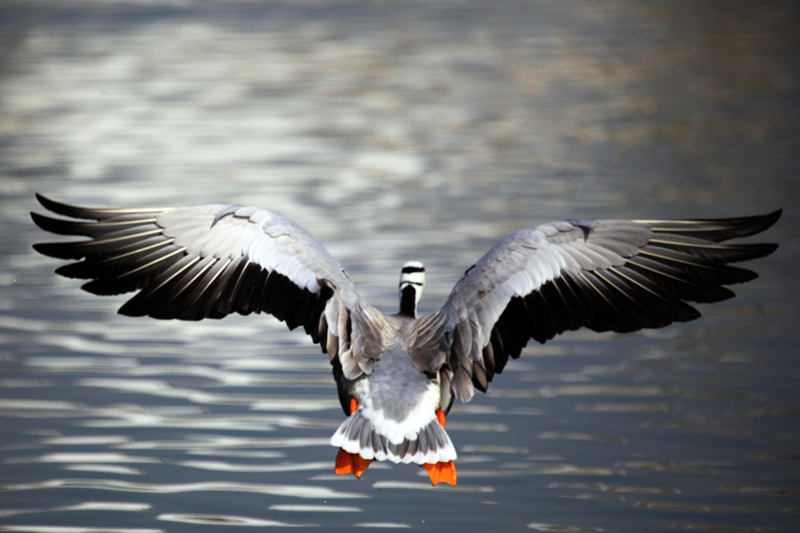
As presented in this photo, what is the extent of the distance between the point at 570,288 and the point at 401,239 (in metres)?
5.15

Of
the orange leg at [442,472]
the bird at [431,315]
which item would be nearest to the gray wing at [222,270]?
the bird at [431,315]

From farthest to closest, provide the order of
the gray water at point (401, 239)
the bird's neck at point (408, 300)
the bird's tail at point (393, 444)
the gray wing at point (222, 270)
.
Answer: the bird's neck at point (408, 300), the gray water at point (401, 239), the gray wing at point (222, 270), the bird's tail at point (393, 444)

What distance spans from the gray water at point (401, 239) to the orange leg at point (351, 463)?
159 mm

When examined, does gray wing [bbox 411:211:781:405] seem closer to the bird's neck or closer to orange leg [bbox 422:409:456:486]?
orange leg [bbox 422:409:456:486]

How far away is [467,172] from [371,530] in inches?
352

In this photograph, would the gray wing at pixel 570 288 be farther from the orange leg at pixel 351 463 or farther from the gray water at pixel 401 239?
the gray water at pixel 401 239

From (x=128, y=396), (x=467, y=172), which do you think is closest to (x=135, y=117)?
(x=467, y=172)

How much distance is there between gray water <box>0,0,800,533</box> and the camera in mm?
6172

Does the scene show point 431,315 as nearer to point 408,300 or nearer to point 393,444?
point 408,300

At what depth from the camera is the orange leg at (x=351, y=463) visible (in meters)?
6.09

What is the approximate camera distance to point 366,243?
11016 mm

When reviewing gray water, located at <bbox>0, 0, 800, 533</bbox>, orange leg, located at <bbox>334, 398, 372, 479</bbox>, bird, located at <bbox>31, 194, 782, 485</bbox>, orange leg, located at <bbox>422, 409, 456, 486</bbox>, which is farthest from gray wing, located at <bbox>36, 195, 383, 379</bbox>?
gray water, located at <bbox>0, 0, 800, 533</bbox>

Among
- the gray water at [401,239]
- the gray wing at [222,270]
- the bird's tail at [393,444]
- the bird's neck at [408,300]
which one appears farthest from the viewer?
the bird's neck at [408,300]

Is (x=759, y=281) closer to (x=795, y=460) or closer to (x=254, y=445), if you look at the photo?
(x=795, y=460)
